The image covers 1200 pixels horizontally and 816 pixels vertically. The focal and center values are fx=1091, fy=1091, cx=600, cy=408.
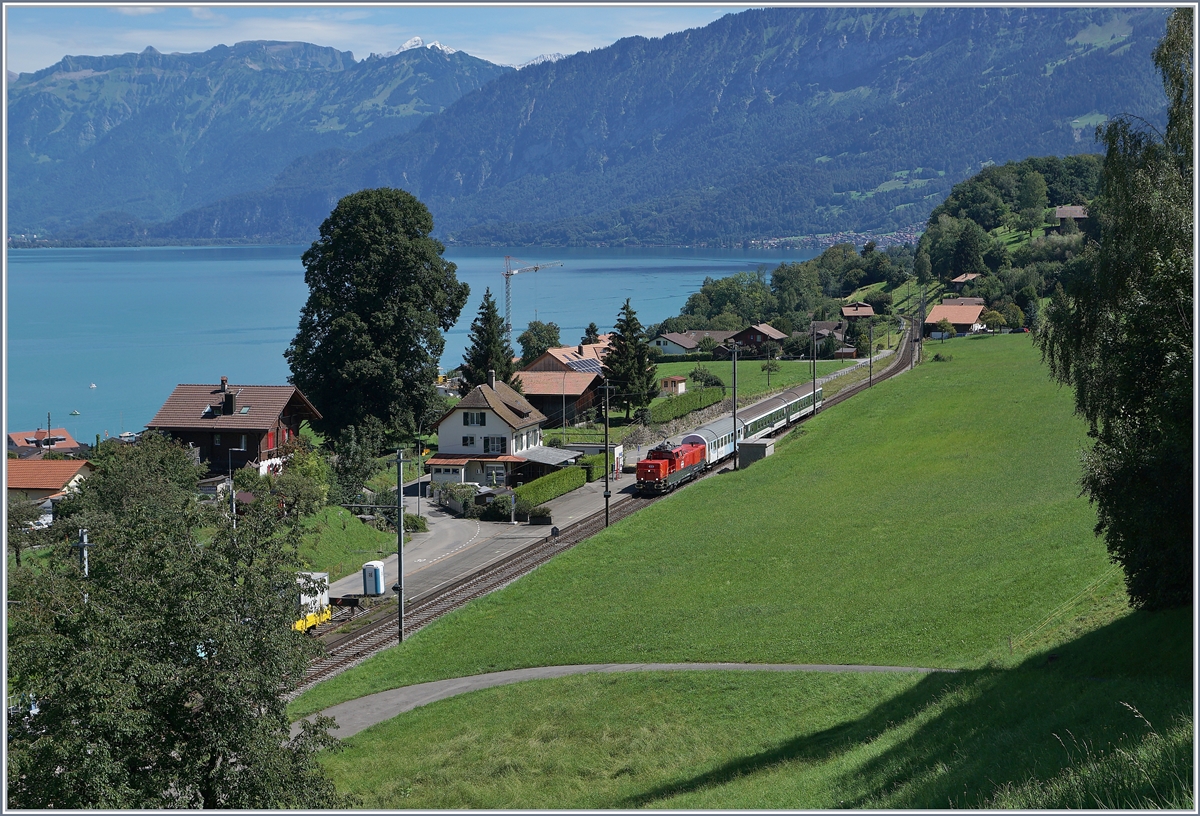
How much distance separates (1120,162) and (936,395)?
48487 mm

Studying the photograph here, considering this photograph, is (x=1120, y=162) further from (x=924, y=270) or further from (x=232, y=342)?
(x=232, y=342)

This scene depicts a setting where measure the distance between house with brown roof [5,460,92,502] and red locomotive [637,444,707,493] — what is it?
26.3m

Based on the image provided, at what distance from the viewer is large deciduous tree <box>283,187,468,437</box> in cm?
6197

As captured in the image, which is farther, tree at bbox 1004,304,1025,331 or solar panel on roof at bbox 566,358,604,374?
tree at bbox 1004,304,1025,331

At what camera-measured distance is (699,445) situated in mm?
60562

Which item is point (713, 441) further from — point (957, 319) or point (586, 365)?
point (957, 319)

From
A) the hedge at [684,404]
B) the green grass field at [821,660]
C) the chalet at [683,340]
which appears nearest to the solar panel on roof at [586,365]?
the hedge at [684,404]

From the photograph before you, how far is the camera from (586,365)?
3639 inches

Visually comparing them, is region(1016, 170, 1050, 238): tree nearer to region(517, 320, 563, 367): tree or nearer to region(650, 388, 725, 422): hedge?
region(517, 320, 563, 367): tree

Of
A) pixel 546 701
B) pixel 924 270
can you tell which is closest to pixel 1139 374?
pixel 546 701

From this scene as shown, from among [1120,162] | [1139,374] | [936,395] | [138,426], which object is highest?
[1120,162]

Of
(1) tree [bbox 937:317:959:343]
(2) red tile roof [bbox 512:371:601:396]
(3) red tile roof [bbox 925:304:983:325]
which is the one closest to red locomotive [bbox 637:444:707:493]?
(2) red tile roof [bbox 512:371:601:396]

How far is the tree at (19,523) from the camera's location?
1377 inches

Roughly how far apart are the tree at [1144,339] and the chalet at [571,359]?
192 ft
